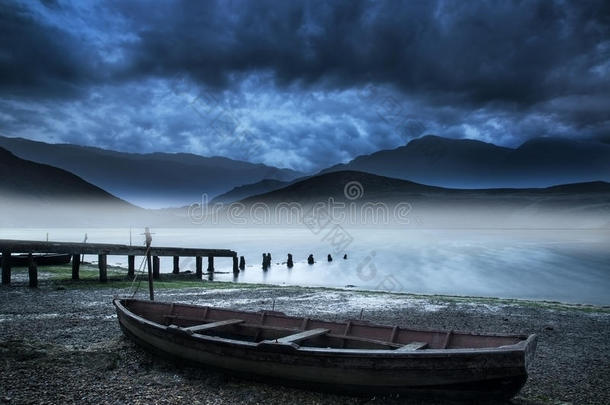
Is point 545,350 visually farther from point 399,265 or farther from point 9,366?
point 399,265

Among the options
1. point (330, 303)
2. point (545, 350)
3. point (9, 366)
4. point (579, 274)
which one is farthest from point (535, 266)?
point (9, 366)

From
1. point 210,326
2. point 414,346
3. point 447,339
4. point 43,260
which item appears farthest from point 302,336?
point 43,260

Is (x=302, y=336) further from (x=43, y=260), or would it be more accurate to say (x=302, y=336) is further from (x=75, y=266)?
(x=43, y=260)

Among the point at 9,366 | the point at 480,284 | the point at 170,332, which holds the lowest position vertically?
the point at 480,284

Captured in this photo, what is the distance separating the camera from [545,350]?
11391mm

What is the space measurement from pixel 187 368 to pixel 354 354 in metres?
3.91

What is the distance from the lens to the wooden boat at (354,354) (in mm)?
6664

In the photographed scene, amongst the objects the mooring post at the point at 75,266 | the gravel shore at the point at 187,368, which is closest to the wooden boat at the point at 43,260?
the mooring post at the point at 75,266

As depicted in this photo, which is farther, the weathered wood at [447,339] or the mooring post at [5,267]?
the mooring post at [5,267]

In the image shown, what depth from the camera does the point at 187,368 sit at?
29.7 ft

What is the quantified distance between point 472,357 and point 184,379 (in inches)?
208

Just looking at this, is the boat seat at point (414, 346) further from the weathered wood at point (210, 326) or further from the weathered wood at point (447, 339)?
the weathered wood at point (210, 326)

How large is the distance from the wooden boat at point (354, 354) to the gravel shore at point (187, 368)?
1.26ft

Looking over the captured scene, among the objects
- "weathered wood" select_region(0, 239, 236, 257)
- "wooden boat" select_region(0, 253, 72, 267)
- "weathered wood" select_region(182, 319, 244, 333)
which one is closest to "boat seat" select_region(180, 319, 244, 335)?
"weathered wood" select_region(182, 319, 244, 333)
